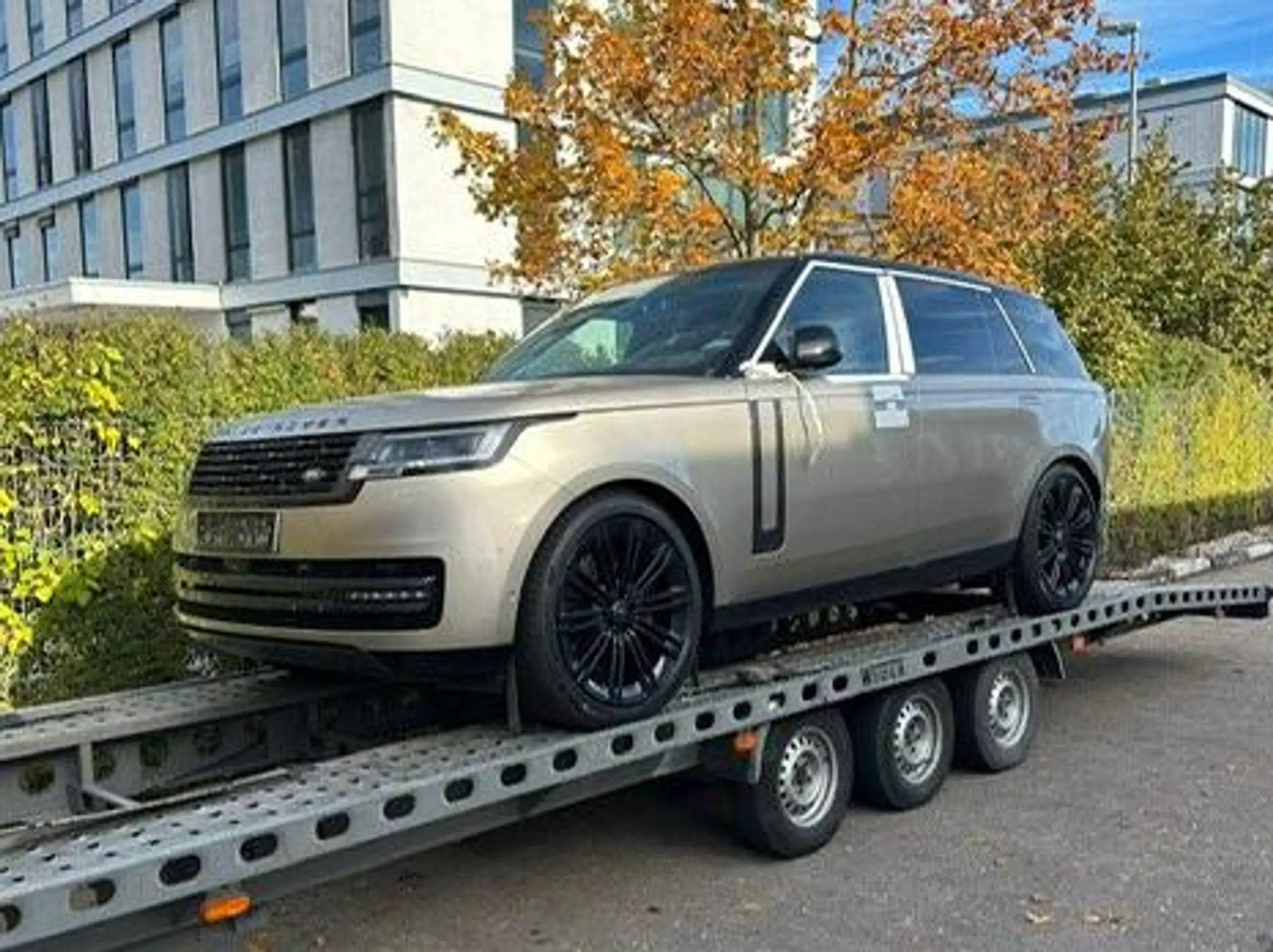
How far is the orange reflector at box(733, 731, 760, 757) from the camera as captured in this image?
464 cm

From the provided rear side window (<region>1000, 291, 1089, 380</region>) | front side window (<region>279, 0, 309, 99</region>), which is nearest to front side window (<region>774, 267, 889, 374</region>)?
rear side window (<region>1000, 291, 1089, 380</region>)

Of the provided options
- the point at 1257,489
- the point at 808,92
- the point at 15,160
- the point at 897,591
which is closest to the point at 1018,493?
the point at 897,591

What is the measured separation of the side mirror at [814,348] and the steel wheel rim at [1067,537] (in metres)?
2.03

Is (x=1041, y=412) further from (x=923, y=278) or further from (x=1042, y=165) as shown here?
(x=1042, y=165)

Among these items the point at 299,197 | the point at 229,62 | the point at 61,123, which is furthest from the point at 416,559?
the point at 61,123

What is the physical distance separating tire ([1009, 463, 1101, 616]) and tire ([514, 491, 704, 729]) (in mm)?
2394

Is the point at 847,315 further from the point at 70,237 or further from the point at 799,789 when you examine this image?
the point at 70,237

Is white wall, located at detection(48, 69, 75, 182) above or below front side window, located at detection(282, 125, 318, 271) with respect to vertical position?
above

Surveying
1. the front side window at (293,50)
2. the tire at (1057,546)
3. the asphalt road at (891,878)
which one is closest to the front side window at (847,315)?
the tire at (1057,546)

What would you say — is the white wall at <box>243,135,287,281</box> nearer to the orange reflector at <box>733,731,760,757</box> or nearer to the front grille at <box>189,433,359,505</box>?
the front grille at <box>189,433,359,505</box>

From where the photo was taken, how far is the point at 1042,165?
37.9ft

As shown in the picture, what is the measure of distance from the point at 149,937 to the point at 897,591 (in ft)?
11.5

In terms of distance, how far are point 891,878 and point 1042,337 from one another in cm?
327

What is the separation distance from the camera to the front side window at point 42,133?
37500mm
